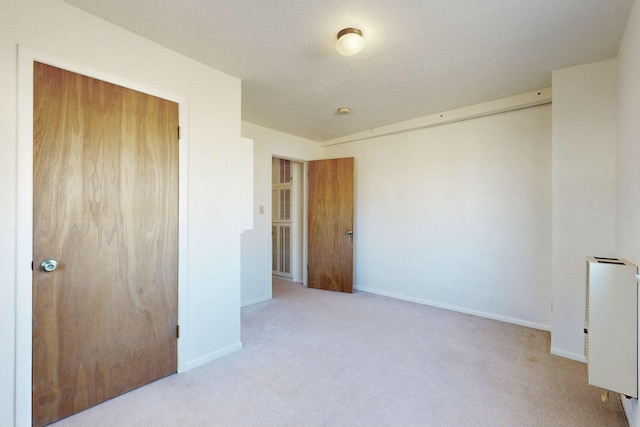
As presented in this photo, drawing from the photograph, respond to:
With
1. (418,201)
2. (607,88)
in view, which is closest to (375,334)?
(418,201)

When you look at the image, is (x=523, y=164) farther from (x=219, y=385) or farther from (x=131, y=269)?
(x=131, y=269)

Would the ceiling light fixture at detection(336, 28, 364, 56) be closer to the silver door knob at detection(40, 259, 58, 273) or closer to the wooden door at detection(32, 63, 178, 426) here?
the wooden door at detection(32, 63, 178, 426)

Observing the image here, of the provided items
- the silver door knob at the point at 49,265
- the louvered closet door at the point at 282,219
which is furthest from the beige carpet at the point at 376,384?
the louvered closet door at the point at 282,219

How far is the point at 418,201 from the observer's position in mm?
3971

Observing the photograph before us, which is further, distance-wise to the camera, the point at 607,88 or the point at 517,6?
the point at 607,88

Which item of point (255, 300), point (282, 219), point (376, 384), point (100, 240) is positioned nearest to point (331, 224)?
point (282, 219)

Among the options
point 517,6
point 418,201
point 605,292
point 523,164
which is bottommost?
point 605,292

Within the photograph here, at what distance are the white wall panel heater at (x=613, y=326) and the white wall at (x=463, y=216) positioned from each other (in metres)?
1.44

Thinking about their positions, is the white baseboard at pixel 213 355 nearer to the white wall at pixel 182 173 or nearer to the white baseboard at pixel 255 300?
the white wall at pixel 182 173

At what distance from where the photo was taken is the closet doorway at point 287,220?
516 centimetres

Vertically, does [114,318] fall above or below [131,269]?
below

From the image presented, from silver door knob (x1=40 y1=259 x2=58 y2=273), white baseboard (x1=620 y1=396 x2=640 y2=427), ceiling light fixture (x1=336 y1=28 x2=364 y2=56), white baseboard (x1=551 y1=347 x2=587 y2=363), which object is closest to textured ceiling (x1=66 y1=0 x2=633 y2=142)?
ceiling light fixture (x1=336 y1=28 x2=364 y2=56)

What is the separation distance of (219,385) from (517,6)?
307cm

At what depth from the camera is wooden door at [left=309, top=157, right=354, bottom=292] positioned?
4.47 metres
